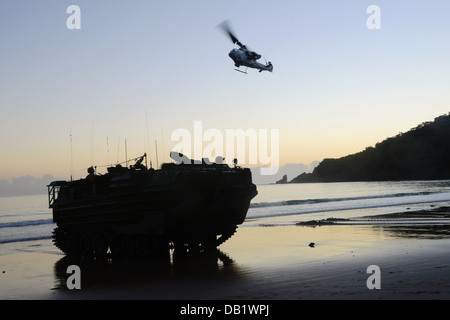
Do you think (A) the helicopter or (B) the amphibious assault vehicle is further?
(A) the helicopter

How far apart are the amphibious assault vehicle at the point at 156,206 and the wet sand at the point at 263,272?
0.85 m

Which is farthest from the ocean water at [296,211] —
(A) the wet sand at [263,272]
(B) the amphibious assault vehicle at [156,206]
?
(A) the wet sand at [263,272]

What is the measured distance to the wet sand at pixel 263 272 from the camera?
13141 millimetres

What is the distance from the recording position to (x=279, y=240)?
86.1ft

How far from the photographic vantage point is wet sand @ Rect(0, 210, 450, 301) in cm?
1314

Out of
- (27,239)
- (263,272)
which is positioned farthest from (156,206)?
(27,239)

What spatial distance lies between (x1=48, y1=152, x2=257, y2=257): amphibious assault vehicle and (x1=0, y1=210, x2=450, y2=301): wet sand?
85 centimetres

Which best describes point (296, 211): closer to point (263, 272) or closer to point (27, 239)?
point (27, 239)

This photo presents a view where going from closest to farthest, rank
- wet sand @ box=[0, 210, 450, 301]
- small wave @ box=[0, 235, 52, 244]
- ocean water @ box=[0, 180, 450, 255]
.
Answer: wet sand @ box=[0, 210, 450, 301]
small wave @ box=[0, 235, 52, 244]
ocean water @ box=[0, 180, 450, 255]

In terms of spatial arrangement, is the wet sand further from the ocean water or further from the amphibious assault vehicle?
the ocean water

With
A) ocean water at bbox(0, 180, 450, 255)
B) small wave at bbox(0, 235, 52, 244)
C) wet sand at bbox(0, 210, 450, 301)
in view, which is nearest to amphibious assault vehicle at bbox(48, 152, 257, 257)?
wet sand at bbox(0, 210, 450, 301)

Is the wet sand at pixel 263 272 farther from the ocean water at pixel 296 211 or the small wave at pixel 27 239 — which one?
the ocean water at pixel 296 211
